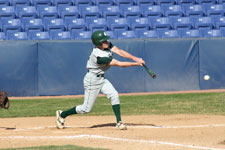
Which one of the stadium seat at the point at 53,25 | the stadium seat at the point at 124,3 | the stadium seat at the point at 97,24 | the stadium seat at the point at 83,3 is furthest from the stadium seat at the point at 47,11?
the stadium seat at the point at 124,3

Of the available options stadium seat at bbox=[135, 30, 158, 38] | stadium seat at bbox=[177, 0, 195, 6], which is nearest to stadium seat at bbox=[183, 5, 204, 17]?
stadium seat at bbox=[177, 0, 195, 6]

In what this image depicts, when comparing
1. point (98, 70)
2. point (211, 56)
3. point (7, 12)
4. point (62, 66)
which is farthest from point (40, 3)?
point (98, 70)

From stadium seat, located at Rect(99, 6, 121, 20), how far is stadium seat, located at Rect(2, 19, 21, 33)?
323 cm

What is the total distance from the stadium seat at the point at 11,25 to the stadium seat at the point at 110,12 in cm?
323

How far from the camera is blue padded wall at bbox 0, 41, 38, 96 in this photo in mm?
15570

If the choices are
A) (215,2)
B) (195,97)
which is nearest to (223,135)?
(195,97)

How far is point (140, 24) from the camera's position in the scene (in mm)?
18344

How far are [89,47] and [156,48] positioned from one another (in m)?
2.21

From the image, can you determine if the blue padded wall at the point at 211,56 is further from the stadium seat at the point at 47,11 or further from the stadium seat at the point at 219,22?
the stadium seat at the point at 47,11

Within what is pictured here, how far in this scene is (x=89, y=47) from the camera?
15.9 m

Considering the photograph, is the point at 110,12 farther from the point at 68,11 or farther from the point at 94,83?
the point at 94,83

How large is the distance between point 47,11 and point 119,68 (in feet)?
14.7

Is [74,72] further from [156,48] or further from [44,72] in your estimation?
[156,48]

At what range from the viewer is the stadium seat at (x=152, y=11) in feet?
62.4
